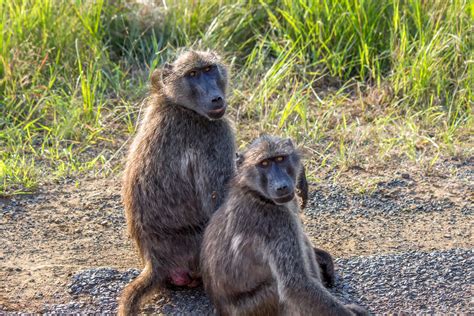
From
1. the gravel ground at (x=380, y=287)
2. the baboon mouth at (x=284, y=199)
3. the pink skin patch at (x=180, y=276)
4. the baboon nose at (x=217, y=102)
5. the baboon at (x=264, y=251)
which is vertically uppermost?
the baboon nose at (x=217, y=102)

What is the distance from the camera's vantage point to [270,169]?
4641mm

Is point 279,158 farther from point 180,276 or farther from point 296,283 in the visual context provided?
point 180,276

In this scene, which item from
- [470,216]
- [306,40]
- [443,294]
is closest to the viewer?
[443,294]

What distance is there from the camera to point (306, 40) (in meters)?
7.41

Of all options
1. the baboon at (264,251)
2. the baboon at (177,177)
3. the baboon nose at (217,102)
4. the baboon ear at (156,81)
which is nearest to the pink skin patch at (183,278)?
the baboon at (177,177)

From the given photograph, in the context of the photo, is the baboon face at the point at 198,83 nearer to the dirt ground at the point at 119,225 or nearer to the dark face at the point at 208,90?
the dark face at the point at 208,90

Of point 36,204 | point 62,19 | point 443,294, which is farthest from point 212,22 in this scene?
point 443,294

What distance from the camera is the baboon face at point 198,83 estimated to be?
209 inches

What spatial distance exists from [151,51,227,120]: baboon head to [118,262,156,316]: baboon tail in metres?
0.86

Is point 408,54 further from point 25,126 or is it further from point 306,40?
point 25,126

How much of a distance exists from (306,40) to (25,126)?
203 cm

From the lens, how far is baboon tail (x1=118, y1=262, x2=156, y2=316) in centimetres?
472

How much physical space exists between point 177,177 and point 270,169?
2.18 feet

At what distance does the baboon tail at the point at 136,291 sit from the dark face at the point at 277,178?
2.41ft
